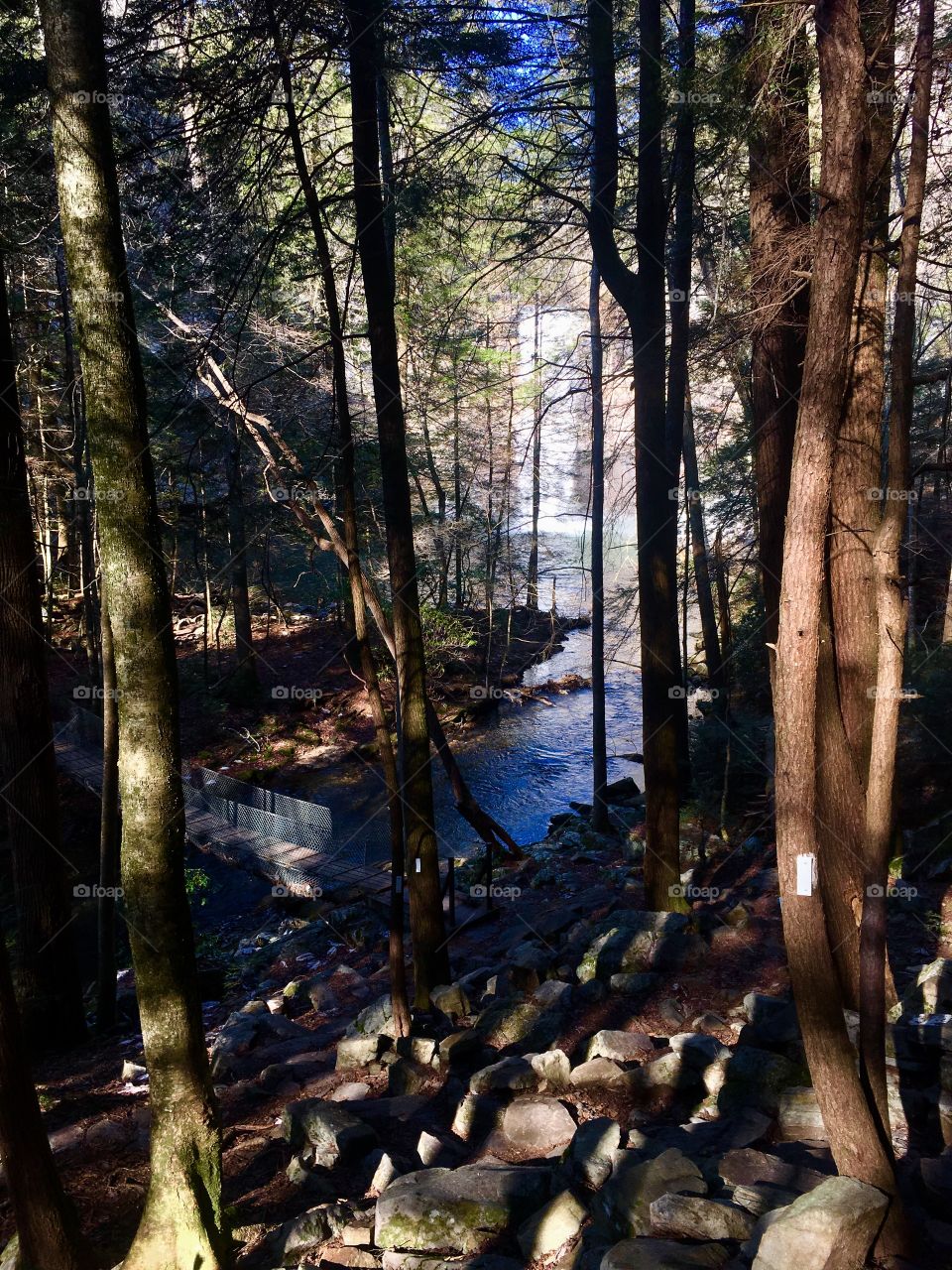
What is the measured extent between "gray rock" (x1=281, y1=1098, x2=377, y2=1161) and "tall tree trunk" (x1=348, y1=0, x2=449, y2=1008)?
2.08 m

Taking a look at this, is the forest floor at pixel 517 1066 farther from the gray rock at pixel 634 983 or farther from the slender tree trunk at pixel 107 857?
the slender tree trunk at pixel 107 857

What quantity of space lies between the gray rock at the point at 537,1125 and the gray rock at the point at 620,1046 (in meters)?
0.60

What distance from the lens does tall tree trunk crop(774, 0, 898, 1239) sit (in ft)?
13.1

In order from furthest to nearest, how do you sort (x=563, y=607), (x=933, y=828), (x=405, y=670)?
(x=563, y=607) < (x=933, y=828) < (x=405, y=670)

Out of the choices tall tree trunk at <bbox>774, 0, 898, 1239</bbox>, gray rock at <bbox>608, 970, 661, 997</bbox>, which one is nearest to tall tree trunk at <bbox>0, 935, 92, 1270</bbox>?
tall tree trunk at <bbox>774, 0, 898, 1239</bbox>

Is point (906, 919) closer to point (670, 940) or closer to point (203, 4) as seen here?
point (670, 940)

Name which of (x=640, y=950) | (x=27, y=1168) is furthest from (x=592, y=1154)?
(x=640, y=950)

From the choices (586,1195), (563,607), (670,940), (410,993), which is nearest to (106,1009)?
(410,993)

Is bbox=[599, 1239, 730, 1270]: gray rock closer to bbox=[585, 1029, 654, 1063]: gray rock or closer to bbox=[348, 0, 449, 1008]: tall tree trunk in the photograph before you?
bbox=[585, 1029, 654, 1063]: gray rock

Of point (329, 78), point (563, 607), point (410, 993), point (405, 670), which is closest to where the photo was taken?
point (405, 670)

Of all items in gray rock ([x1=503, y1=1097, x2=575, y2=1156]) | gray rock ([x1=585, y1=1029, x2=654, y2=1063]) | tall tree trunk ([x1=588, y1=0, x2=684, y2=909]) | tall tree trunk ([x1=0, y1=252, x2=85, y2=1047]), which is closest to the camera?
gray rock ([x1=503, y1=1097, x2=575, y2=1156])

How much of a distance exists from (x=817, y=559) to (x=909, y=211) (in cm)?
169

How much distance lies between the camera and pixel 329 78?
33.1 ft

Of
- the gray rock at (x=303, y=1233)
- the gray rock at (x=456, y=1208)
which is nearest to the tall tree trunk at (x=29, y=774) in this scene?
the gray rock at (x=303, y=1233)
